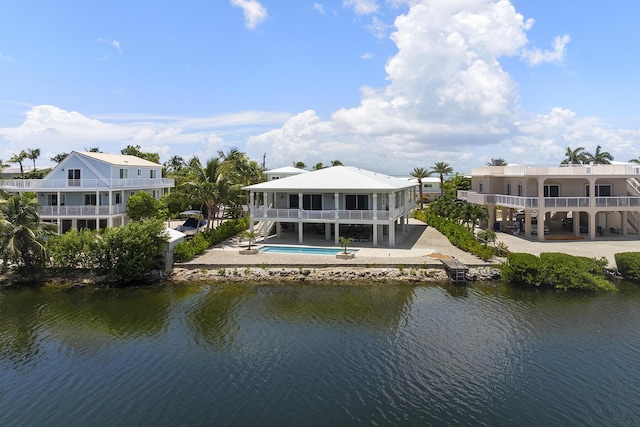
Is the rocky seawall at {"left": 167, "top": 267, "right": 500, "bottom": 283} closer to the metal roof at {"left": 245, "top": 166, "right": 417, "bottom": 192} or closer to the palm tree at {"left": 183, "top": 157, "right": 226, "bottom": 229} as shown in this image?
the metal roof at {"left": 245, "top": 166, "right": 417, "bottom": 192}

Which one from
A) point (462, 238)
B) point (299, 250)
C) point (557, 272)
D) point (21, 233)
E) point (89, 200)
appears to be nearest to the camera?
point (557, 272)

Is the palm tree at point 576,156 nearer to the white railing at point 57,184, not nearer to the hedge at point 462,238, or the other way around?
the hedge at point 462,238

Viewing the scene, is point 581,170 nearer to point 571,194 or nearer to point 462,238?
point 571,194

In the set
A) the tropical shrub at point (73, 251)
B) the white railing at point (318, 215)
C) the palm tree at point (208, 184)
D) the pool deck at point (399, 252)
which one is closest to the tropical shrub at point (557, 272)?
the pool deck at point (399, 252)

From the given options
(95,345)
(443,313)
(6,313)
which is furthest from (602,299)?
(6,313)

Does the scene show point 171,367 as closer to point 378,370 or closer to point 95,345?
point 95,345

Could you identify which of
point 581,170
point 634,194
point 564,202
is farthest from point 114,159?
point 634,194
